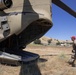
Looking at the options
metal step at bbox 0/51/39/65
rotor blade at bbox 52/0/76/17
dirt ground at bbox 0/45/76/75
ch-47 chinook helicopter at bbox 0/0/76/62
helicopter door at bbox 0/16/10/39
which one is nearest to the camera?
metal step at bbox 0/51/39/65

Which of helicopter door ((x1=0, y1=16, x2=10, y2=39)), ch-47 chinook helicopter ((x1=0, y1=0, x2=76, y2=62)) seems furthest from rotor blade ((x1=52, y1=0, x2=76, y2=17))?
helicopter door ((x1=0, y1=16, x2=10, y2=39))

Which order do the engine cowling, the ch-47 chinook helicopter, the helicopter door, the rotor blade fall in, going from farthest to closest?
the rotor blade < the helicopter door < the ch-47 chinook helicopter < the engine cowling

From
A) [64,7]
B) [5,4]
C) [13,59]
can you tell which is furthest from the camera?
[64,7]

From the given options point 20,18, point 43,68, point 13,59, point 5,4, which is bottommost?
point 43,68

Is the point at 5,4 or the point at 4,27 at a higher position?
the point at 5,4

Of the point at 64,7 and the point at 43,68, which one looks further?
the point at 43,68

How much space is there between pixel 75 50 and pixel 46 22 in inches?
256

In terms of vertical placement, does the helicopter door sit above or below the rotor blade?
below

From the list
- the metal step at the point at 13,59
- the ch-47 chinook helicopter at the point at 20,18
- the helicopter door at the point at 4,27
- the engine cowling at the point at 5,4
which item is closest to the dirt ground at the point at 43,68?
the metal step at the point at 13,59

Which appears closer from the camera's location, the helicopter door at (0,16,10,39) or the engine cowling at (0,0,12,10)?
the engine cowling at (0,0,12,10)

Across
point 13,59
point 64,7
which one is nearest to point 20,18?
point 13,59

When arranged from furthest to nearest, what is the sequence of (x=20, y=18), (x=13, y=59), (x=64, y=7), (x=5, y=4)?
(x=64, y=7) < (x=20, y=18) < (x=13, y=59) < (x=5, y=4)

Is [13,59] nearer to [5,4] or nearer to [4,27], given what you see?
[4,27]

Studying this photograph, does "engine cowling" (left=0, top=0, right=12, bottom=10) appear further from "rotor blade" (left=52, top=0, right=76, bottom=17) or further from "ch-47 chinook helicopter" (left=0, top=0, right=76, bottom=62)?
"rotor blade" (left=52, top=0, right=76, bottom=17)
